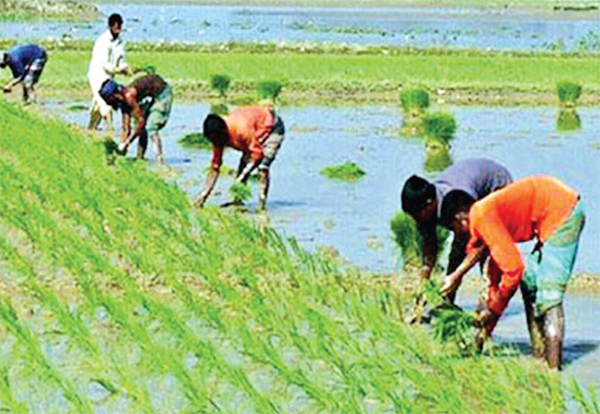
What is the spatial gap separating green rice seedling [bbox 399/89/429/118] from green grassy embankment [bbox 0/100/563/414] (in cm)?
732

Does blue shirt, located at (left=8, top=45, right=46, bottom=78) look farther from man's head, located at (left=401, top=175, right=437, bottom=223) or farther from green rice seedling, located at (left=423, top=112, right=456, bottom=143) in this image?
man's head, located at (left=401, top=175, right=437, bottom=223)

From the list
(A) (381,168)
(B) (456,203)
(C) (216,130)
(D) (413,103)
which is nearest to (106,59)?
(A) (381,168)

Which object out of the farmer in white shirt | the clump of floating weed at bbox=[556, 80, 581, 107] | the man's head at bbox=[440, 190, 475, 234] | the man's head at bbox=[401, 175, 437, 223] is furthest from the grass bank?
the man's head at bbox=[440, 190, 475, 234]

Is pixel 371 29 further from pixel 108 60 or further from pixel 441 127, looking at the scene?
pixel 108 60

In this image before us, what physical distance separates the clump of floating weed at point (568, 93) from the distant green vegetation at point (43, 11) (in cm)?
2566

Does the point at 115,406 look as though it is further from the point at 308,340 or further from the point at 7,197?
the point at 7,197

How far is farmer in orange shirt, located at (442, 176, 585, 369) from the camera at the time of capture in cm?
543

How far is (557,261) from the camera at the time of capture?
552cm

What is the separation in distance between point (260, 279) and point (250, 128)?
216 cm

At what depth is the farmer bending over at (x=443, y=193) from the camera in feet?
18.5

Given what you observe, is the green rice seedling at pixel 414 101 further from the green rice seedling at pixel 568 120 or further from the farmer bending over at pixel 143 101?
the farmer bending over at pixel 143 101

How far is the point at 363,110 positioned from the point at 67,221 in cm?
901

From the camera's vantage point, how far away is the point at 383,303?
638 cm

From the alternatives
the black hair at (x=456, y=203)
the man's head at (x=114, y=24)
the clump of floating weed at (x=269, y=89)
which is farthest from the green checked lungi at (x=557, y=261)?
the clump of floating weed at (x=269, y=89)
